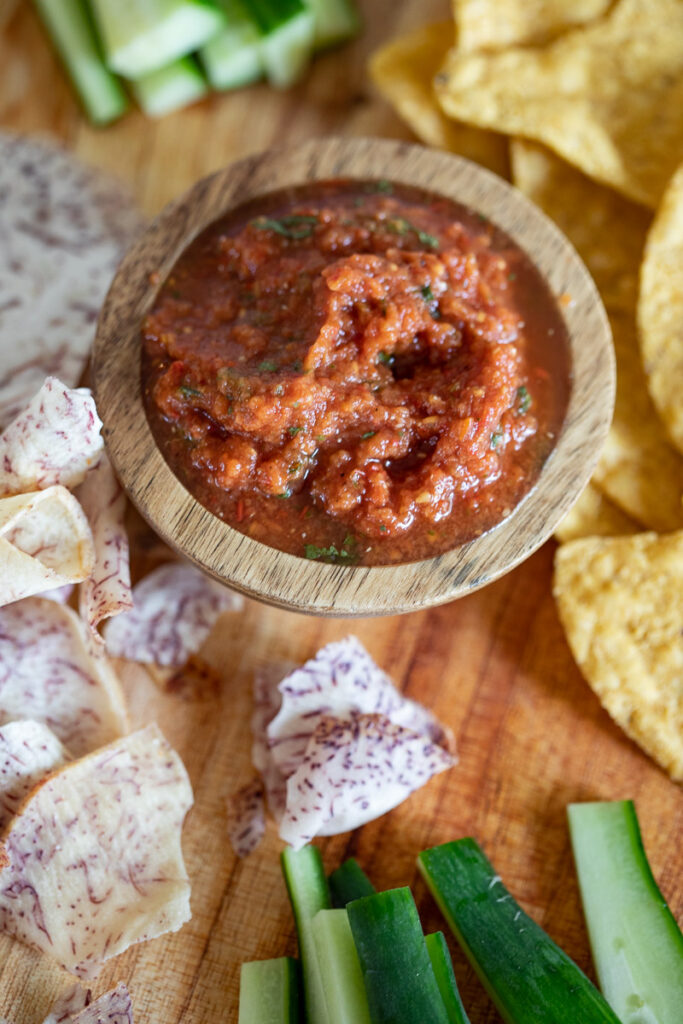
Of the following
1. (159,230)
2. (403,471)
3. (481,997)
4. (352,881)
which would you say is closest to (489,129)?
(159,230)

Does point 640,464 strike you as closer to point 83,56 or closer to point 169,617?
point 169,617

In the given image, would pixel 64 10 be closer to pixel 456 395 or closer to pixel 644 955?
pixel 456 395

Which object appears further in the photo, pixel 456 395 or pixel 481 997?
pixel 481 997

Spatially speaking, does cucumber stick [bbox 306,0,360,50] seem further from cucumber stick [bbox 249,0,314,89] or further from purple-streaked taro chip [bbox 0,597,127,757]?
purple-streaked taro chip [bbox 0,597,127,757]

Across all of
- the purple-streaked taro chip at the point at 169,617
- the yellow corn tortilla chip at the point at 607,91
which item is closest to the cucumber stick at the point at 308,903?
the purple-streaked taro chip at the point at 169,617

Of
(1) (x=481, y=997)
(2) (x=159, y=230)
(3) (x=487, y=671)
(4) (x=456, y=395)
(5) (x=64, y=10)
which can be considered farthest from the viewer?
(5) (x=64, y=10)

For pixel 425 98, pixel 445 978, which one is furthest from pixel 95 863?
pixel 425 98
